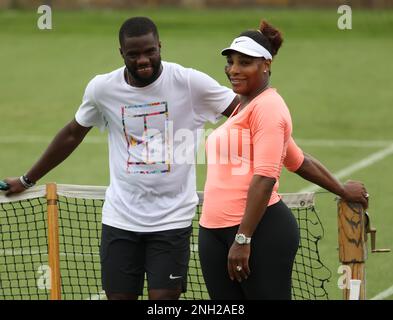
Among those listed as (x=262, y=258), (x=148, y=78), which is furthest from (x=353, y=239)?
(x=148, y=78)

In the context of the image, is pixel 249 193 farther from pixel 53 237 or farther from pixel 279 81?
pixel 279 81

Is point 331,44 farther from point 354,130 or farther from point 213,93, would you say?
point 213,93

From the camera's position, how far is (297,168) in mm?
7367

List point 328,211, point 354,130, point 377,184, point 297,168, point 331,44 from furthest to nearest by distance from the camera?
point 331,44 < point 354,130 < point 377,184 < point 328,211 < point 297,168

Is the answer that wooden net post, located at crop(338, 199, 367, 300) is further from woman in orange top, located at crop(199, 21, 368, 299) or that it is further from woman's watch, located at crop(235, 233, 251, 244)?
woman's watch, located at crop(235, 233, 251, 244)

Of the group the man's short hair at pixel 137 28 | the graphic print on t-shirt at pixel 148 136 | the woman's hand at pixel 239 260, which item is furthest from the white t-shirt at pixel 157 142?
→ the woman's hand at pixel 239 260

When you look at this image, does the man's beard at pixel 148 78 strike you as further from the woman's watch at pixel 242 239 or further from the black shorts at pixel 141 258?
the woman's watch at pixel 242 239

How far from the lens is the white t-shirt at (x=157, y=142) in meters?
7.44

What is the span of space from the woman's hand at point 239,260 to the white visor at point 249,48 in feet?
3.85

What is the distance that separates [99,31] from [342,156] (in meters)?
14.8

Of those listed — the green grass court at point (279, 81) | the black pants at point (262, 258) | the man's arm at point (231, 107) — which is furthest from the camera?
the green grass court at point (279, 81)

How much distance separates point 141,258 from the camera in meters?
7.55

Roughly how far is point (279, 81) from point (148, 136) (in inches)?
649

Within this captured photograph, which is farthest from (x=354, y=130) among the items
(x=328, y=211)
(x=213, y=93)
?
(x=213, y=93)
